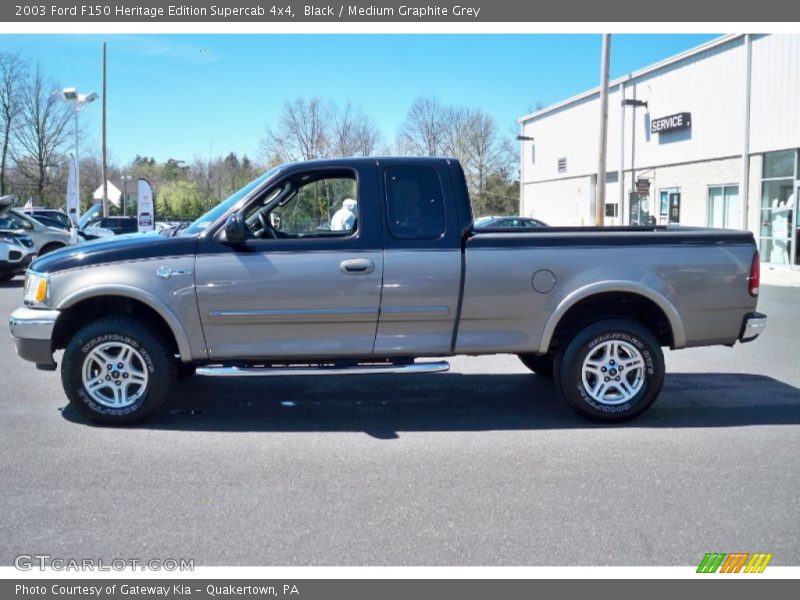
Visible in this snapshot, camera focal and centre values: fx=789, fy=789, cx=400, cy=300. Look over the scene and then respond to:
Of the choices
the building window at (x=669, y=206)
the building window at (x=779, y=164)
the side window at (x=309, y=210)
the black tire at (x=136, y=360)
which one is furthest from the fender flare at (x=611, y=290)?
the building window at (x=669, y=206)

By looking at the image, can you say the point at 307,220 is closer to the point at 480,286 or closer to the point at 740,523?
the point at 480,286

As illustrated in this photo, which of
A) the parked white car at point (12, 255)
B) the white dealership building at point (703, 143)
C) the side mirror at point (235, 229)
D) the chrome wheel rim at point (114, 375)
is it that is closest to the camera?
the side mirror at point (235, 229)

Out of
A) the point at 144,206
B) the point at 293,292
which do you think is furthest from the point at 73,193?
the point at 293,292

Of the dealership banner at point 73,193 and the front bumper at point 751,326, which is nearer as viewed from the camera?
the front bumper at point 751,326

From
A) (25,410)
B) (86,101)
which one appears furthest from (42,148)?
(25,410)

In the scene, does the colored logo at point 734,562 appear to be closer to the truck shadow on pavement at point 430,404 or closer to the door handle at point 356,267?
the truck shadow on pavement at point 430,404

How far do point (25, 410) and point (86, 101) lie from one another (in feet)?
94.5

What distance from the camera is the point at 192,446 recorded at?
5.67 m

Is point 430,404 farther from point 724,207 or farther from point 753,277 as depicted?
point 724,207

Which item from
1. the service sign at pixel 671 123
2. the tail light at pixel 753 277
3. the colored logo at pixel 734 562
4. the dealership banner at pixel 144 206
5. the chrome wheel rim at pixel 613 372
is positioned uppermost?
the service sign at pixel 671 123

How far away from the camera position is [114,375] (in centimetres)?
610

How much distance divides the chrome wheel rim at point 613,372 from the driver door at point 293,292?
1.78 metres

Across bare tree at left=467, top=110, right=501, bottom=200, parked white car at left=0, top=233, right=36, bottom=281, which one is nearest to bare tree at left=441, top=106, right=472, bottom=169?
bare tree at left=467, top=110, right=501, bottom=200

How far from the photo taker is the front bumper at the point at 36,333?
601cm
